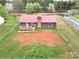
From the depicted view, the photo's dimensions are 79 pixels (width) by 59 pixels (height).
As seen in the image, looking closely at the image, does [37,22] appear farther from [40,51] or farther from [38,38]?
[40,51]

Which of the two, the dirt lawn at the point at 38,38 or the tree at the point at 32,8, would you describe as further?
the tree at the point at 32,8

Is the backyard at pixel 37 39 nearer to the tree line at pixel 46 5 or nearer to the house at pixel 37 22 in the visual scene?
the house at pixel 37 22

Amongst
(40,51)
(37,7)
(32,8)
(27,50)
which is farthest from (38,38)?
(37,7)

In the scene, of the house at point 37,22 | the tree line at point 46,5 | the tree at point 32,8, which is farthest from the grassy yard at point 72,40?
the tree line at point 46,5

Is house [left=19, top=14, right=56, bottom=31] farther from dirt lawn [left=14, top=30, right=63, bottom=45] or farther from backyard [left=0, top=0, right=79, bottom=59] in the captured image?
dirt lawn [left=14, top=30, right=63, bottom=45]

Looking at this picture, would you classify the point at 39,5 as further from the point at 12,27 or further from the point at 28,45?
the point at 28,45

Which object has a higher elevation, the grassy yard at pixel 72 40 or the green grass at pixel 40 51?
the green grass at pixel 40 51

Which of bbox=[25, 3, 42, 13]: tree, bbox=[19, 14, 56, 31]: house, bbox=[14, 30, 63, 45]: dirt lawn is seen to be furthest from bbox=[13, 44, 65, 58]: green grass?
bbox=[25, 3, 42, 13]: tree

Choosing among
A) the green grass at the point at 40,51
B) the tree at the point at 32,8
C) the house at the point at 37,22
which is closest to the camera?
the green grass at the point at 40,51

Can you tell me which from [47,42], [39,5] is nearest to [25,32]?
[47,42]
